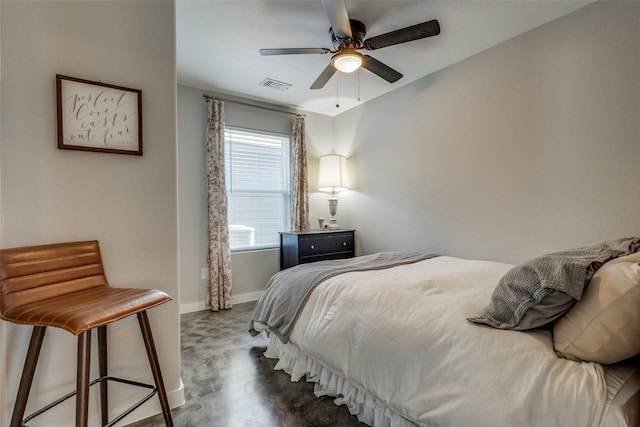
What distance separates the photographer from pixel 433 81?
→ 10.4 ft

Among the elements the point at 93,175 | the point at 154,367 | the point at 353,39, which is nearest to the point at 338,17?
the point at 353,39

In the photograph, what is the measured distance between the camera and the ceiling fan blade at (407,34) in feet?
6.42

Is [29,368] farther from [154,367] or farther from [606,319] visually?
[606,319]

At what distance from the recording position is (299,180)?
4113mm

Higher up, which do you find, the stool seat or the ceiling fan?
the ceiling fan

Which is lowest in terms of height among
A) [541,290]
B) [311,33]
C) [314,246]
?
[314,246]

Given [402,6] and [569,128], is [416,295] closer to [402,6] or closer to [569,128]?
[569,128]

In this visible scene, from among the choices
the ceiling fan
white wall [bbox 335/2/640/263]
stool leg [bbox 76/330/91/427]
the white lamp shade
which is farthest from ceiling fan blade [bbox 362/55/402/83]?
stool leg [bbox 76/330/91/427]

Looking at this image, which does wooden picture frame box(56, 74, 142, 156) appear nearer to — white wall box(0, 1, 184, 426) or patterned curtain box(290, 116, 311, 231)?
white wall box(0, 1, 184, 426)

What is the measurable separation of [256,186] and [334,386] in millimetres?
2748

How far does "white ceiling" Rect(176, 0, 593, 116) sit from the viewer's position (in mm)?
2137

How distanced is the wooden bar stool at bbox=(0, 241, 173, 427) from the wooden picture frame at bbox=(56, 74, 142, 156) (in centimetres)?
51

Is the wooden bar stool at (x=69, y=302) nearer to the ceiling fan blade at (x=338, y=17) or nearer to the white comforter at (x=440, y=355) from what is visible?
the white comforter at (x=440, y=355)

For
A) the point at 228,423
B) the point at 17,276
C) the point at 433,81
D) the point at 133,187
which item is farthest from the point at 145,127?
the point at 433,81
